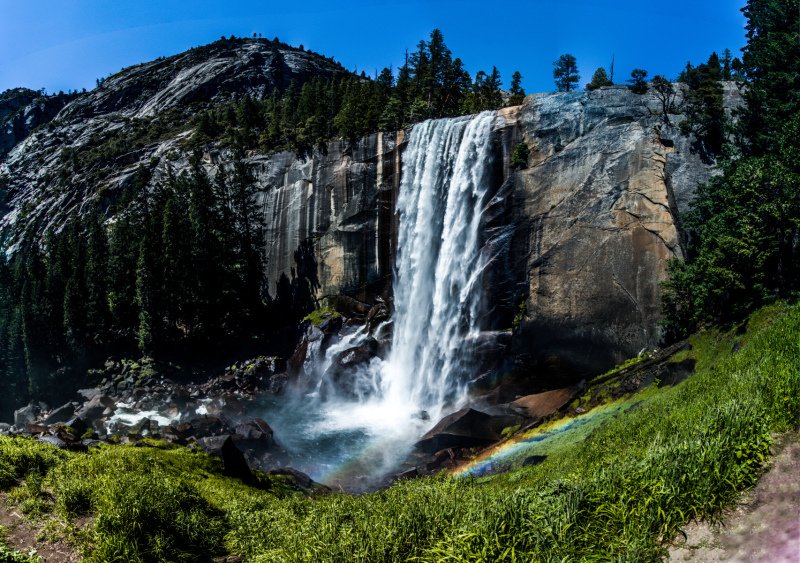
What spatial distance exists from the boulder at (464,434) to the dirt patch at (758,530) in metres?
19.8

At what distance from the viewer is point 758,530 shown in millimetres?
6375

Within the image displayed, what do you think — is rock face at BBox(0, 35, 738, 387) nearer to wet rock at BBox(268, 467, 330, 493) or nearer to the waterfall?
the waterfall

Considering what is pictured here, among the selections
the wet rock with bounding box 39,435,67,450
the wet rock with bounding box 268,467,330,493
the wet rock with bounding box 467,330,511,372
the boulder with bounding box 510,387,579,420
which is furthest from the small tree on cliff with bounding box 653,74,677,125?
the wet rock with bounding box 39,435,67,450

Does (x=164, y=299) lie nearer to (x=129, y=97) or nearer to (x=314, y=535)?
(x=314, y=535)

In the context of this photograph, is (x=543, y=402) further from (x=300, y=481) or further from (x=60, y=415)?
(x=60, y=415)

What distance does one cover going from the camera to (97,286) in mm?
54125

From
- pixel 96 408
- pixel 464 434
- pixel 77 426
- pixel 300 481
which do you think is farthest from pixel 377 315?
pixel 77 426

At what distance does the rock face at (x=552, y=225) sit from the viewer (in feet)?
104

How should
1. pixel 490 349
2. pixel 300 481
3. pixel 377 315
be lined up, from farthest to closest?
pixel 377 315 → pixel 490 349 → pixel 300 481

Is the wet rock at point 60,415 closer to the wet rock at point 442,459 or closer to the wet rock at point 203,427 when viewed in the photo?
the wet rock at point 203,427

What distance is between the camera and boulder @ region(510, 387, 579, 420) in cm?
2722

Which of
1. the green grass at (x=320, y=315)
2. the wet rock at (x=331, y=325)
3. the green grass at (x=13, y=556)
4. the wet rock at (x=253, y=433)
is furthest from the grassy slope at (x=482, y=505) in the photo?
the green grass at (x=320, y=315)

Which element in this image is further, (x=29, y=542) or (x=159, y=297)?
(x=159, y=297)

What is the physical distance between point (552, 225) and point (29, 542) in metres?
32.9
